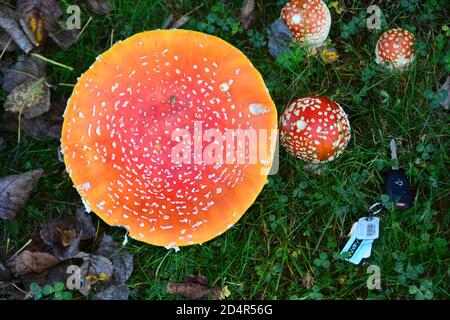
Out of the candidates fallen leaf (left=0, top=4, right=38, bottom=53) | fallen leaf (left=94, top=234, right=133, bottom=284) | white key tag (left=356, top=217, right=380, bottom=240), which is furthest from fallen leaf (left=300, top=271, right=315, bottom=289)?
fallen leaf (left=0, top=4, right=38, bottom=53)

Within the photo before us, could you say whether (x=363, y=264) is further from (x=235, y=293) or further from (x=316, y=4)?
(x=316, y=4)

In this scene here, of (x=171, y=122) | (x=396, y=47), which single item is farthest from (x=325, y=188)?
(x=171, y=122)

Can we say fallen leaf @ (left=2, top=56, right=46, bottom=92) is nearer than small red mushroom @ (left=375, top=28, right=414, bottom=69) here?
No

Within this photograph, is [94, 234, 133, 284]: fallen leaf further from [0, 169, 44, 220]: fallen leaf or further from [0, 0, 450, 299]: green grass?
[0, 169, 44, 220]: fallen leaf

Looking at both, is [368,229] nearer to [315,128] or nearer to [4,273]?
[315,128]

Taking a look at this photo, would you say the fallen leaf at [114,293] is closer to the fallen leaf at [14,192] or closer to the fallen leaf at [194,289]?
the fallen leaf at [194,289]

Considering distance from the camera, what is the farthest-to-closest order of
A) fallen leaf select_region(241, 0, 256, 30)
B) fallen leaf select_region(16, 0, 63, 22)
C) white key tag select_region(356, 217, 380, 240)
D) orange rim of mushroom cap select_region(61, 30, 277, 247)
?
fallen leaf select_region(241, 0, 256, 30) < fallen leaf select_region(16, 0, 63, 22) < white key tag select_region(356, 217, 380, 240) < orange rim of mushroom cap select_region(61, 30, 277, 247)
